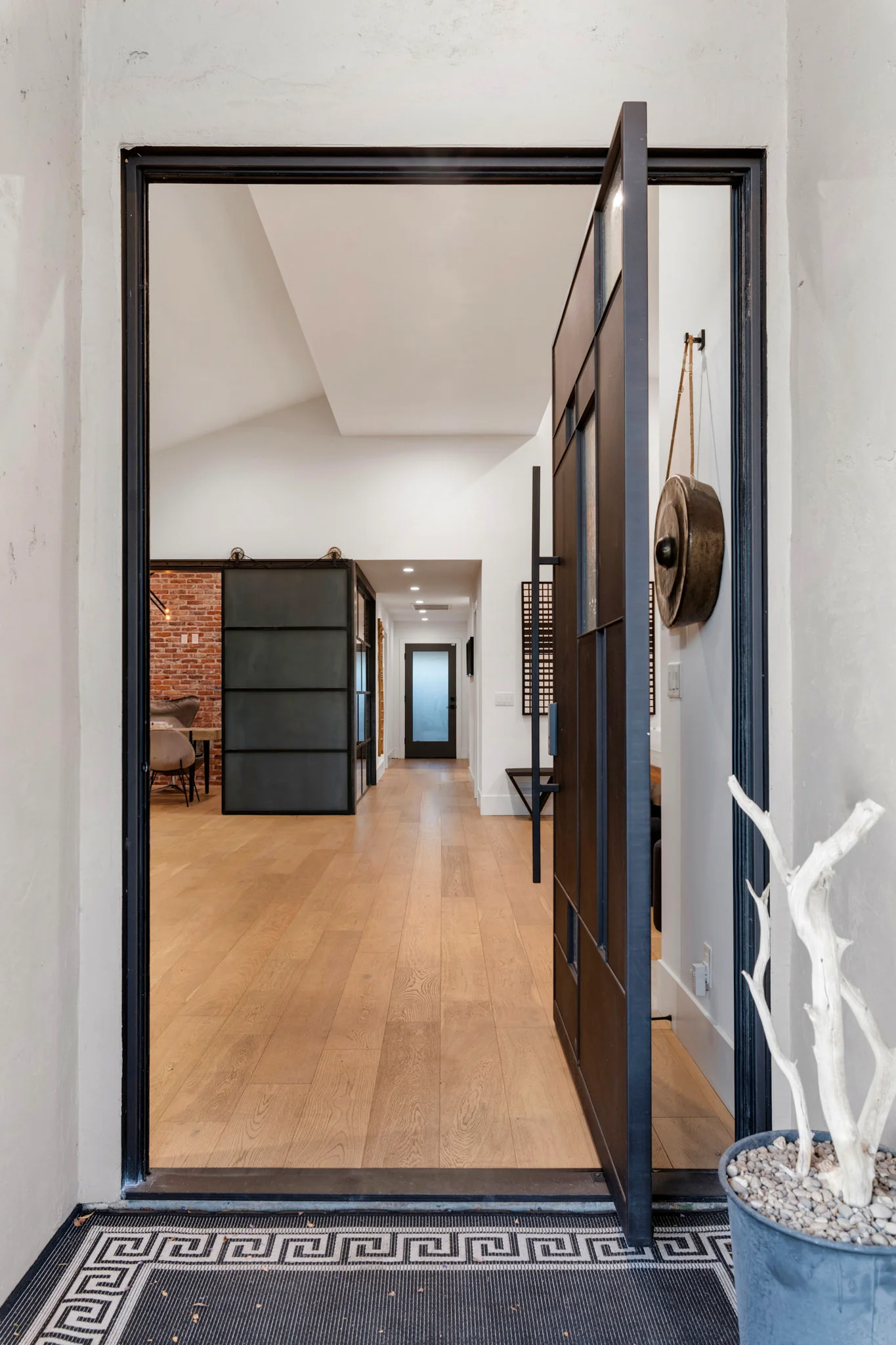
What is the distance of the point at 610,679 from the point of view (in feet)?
5.15

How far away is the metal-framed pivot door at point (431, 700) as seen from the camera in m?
13.5

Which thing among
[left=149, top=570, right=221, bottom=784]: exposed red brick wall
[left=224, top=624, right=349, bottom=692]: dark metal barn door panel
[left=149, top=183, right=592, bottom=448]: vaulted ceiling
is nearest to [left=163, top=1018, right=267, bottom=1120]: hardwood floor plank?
[left=149, top=183, right=592, bottom=448]: vaulted ceiling

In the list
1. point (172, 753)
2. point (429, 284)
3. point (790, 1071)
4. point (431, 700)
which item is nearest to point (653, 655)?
point (429, 284)

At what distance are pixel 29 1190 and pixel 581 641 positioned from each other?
145cm

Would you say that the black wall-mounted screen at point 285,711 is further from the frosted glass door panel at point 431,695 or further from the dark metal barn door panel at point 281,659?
the frosted glass door panel at point 431,695

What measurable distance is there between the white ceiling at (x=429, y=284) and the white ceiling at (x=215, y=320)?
427mm

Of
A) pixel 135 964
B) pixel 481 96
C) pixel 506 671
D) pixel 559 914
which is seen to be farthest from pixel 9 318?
pixel 506 671

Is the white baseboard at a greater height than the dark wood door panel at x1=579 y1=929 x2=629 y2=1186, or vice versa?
the dark wood door panel at x1=579 y1=929 x2=629 y2=1186

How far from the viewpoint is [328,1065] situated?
2.21 metres

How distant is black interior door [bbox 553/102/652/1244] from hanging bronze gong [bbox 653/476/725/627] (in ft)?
0.83

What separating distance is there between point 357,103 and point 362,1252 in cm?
212

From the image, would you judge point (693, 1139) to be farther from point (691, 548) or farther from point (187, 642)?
point (187, 642)

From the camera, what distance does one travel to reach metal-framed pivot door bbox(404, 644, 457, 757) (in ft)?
44.3

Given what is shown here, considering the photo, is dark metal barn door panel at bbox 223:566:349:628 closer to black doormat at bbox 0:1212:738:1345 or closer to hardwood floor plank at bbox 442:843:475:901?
hardwood floor plank at bbox 442:843:475:901
